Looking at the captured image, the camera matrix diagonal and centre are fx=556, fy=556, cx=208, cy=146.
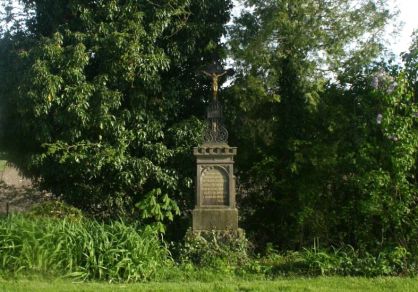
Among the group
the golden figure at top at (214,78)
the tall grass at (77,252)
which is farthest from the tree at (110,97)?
the tall grass at (77,252)

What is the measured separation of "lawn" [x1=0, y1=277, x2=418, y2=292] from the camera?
23.6 feet

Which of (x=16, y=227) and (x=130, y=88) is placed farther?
(x=130, y=88)

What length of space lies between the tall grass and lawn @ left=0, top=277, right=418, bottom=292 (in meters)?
0.31

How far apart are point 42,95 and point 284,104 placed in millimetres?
4861

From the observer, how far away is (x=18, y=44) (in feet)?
36.8

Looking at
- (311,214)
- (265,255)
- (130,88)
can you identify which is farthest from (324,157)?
(130,88)

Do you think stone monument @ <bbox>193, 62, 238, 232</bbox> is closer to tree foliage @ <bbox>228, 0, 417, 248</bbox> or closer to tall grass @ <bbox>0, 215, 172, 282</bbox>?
tree foliage @ <bbox>228, 0, 417, 248</bbox>

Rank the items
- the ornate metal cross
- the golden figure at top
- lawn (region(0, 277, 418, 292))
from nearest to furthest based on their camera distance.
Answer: lawn (region(0, 277, 418, 292)) → the ornate metal cross → the golden figure at top

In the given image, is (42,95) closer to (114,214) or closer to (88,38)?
(88,38)

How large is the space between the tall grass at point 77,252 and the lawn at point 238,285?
308 millimetres

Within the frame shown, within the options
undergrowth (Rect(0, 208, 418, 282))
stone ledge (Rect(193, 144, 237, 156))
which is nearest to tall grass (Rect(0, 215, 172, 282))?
undergrowth (Rect(0, 208, 418, 282))

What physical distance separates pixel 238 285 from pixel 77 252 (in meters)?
2.38

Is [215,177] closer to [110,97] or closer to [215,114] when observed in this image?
[215,114]

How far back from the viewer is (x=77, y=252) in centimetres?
804
